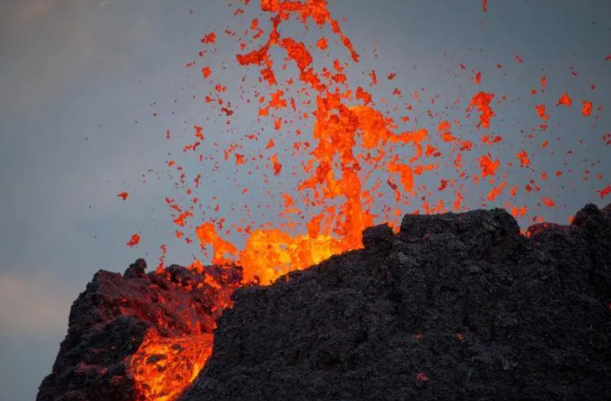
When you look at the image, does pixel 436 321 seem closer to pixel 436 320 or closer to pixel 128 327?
pixel 436 320

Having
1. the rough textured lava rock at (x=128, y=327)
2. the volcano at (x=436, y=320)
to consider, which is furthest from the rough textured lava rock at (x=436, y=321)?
the rough textured lava rock at (x=128, y=327)

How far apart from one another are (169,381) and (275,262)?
6359 mm

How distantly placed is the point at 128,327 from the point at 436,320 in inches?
318

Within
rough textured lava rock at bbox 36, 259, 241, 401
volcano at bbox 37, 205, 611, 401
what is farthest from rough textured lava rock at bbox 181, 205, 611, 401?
rough textured lava rock at bbox 36, 259, 241, 401

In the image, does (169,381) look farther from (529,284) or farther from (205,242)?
(205,242)

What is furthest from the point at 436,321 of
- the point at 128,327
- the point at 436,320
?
the point at 128,327

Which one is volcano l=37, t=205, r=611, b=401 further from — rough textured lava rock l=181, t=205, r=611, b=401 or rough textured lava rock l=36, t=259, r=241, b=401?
rough textured lava rock l=36, t=259, r=241, b=401

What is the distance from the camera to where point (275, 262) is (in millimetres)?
18000

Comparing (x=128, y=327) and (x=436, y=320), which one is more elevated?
(x=128, y=327)

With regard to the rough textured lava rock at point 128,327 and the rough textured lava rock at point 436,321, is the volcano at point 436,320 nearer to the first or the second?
the rough textured lava rock at point 436,321

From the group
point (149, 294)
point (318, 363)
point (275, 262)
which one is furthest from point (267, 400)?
point (149, 294)

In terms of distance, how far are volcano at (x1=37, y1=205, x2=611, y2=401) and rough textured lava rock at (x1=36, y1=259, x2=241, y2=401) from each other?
11.2 ft

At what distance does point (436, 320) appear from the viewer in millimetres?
8680

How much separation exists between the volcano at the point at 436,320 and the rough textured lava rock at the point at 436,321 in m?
0.02
